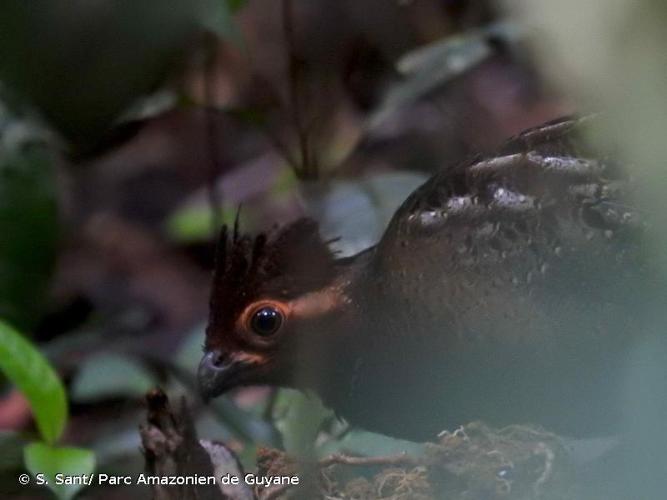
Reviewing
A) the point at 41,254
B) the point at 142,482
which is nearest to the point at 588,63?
the point at 142,482

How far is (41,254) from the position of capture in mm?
2541

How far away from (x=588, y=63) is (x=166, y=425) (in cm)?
86

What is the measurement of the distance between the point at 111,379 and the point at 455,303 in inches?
48.8

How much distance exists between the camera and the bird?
1.51 meters

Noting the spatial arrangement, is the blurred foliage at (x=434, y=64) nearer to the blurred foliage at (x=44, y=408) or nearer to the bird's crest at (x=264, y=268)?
the bird's crest at (x=264, y=268)

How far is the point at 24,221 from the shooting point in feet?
8.18

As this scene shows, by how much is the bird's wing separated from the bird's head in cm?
11

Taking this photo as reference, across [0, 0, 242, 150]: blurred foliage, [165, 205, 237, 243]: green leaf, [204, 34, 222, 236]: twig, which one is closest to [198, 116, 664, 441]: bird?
[0, 0, 242, 150]: blurred foliage

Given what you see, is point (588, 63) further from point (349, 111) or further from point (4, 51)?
point (349, 111)

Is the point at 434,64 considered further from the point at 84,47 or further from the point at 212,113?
the point at 84,47

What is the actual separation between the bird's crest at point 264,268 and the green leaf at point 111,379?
0.93m

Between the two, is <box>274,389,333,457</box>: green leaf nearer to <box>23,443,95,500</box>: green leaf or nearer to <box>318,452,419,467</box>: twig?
<box>318,452,419,467</box>: twig

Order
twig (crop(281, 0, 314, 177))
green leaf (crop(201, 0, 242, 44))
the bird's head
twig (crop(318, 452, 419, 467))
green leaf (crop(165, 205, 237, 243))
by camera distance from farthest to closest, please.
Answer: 1. green leaf (crop(165, 205, 237, 243))
2. twig (crop(281, 0, 314, 177))
3. the bird's head
4. twig (crop(318, 452, 419, 467))
5. green leaf (crop(201, 0, 242, 44))

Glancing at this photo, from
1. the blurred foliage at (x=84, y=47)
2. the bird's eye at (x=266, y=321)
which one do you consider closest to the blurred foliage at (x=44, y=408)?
the bird's eye at (x=266, y=321)
